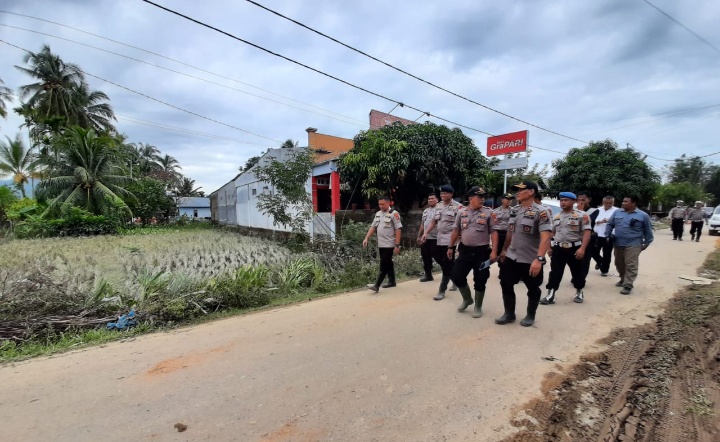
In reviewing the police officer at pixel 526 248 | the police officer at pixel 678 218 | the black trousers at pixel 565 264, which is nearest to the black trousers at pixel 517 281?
the police officer at pixel 526 248

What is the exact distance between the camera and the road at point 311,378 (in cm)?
237

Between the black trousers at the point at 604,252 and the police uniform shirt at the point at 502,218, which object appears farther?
the black trousers at the point at 604,252

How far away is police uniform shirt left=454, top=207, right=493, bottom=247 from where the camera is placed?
454cm

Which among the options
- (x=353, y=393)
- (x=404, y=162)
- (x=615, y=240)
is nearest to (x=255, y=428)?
(x=353, y=393)

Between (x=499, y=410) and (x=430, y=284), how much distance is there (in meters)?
3.93

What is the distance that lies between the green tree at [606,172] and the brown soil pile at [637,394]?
1861 cm

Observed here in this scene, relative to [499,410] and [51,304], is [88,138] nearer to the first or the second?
[51,304]

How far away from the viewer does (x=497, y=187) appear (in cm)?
1736

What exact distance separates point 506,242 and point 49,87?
31793mm

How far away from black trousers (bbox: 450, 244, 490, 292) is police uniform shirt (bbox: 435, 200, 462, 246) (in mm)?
1000

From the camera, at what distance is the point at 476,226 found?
458 centimetres

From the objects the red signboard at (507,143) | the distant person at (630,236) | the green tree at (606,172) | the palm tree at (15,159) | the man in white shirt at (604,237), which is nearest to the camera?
the distant person at (630,236)

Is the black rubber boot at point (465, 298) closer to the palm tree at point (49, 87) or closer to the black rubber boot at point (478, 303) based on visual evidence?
the black rubber boot at point (478, 303)

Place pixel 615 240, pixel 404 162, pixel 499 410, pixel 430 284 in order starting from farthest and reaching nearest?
pixel 404 162 → pixel 430 284 → pixel 615 240 → pixel 499 410
